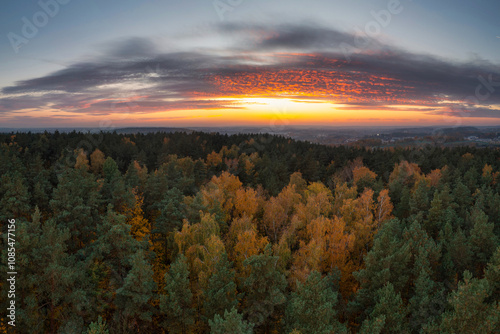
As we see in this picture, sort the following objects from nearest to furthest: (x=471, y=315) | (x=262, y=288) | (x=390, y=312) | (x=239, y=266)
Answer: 1. (x=471, y=315)
2. (x=390, y=312)
3. (x=262, y=288)
4. (x=239, y=266)

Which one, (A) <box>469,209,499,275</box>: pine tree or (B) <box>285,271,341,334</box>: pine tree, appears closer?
(B) <box>285,271,341,334</box>: pine tree

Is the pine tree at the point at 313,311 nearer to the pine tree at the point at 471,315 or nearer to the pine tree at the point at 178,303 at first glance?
the pine tree at the point at 471,315

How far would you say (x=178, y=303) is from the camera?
87.2ft

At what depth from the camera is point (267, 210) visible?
47.9m

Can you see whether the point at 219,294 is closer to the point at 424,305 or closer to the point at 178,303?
the point at 178,303

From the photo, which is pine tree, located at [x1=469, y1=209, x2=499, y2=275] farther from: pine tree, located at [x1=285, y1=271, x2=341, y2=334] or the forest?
pine tree, located at [x1=285, y1=271, x2=341, y2=334]

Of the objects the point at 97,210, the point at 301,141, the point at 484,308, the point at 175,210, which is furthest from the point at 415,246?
the point at 301,141

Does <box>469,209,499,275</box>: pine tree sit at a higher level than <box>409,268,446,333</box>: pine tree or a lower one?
higher

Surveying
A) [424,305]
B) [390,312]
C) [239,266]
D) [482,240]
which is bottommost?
[239,266]

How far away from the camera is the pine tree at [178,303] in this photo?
25984 mm

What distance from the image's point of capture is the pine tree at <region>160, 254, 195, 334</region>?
26.0 metres

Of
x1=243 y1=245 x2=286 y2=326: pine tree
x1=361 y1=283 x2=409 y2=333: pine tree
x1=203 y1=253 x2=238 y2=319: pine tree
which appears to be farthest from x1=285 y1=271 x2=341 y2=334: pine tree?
x1=203 y1=253 x2=238 y2=319: pine tree

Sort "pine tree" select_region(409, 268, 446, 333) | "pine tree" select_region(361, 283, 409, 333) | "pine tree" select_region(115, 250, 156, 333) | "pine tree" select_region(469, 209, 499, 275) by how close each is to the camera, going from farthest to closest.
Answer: "pine tree" select_region(469, 209, 499, 275), "pine tree" select_region(409, 268, 446, 333), "pine tree" select_region(115, 250, 156, 333), "pine tree" select_region(361, 283, 409, 333)

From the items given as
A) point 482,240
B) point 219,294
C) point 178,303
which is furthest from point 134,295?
point 482,240
